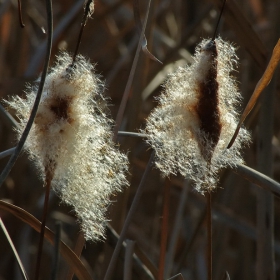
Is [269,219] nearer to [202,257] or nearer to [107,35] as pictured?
[202,257]

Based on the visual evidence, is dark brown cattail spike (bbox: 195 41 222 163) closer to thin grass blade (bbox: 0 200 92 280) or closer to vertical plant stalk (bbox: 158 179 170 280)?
vertical plant stalk (bbox: 158 179 170 280)

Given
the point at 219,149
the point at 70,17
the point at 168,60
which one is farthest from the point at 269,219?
the point at 70,17

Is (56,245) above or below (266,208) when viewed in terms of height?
below

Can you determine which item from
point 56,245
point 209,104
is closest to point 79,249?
point 56,245

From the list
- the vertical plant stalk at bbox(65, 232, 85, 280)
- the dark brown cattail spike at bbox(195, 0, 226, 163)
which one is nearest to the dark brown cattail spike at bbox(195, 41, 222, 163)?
the dark brown cattail spike at bbox(195, 0, 226, 163)

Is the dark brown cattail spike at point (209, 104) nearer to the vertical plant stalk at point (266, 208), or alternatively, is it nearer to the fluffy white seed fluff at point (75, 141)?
the fluffy white seed fluff at point (75, 141)

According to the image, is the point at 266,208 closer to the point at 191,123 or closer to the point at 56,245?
the point at 191,123

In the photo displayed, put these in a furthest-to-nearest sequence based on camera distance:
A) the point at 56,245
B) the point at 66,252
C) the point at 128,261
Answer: the point at 128,261, the point at 66,252, the point at 56,245
